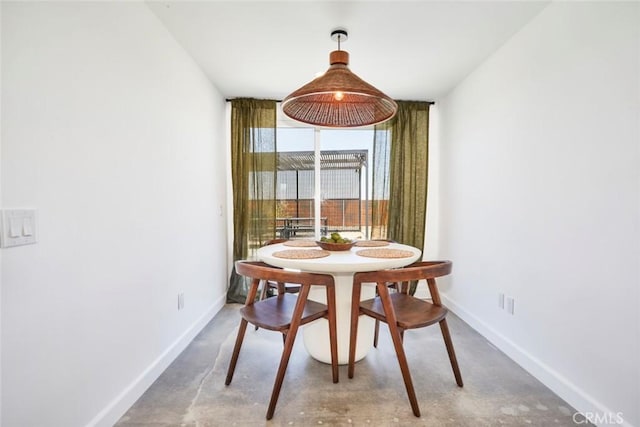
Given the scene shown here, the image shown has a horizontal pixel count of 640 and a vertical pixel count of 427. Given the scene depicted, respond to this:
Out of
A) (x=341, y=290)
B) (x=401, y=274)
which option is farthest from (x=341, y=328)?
(x=401, y=274)

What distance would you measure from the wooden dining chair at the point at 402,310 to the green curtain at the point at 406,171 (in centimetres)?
159

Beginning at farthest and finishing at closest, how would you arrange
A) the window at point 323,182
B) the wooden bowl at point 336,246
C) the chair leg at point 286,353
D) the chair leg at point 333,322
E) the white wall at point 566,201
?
the window at point 323,182, the wooden bowl at point 336,246, the chair leg at point 333,322, the chair leg at point 286,353, the white wall at point 566,201

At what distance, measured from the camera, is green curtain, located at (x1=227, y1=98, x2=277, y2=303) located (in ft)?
10.8

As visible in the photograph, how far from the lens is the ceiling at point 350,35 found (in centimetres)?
184

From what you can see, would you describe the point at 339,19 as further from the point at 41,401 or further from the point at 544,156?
the point at 41,401

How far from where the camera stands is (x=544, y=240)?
A: 1.86 metres

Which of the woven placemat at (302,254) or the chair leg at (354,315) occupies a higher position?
the woven placemat at (302,254)

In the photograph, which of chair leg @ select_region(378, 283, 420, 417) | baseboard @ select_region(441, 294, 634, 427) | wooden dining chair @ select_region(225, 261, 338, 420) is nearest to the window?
baseboard @ select_region(441, 294, 634, 427)

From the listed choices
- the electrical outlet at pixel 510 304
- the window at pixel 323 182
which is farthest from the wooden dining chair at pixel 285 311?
the window at pixel 323 182

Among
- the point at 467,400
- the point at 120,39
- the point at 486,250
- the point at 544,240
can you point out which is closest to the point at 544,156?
the point at 544,240

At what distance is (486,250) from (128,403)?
8.49ft

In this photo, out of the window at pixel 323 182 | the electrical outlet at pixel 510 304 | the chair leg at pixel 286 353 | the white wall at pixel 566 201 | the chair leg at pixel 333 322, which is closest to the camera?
the white wall at pixel 566 201

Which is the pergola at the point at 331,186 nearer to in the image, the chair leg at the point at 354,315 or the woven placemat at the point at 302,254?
the woven placemat at the point at 302,254

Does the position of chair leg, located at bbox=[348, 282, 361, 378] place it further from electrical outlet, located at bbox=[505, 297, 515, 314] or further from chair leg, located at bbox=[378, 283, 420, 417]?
electrical outlet, located at bbox=[505, 297, 515, 314]
